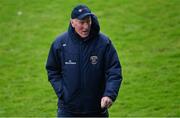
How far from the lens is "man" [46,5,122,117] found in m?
8.06

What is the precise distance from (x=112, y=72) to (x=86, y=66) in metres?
0.34

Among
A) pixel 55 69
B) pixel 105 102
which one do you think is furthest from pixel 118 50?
pixel 105 102

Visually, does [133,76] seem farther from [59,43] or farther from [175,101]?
[59,43]

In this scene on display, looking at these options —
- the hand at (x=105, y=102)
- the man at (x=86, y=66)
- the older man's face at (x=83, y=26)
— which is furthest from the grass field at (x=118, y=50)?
the older man's face at (x=83, y=26)

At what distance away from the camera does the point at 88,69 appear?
8.09 meters

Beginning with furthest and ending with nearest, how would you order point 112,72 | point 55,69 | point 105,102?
point 55,69 < point 112,72 < point 105,102

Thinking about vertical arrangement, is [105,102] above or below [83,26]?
below

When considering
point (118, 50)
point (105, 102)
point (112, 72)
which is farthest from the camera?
point (118, 50)

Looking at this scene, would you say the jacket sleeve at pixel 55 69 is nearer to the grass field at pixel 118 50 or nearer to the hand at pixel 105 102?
the hand at pixel 105 102

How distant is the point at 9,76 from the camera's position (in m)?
14.4

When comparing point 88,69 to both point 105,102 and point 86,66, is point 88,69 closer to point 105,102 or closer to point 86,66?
point 86,66

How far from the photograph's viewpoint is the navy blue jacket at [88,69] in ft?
26.5

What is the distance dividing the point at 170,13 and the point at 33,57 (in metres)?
4.11

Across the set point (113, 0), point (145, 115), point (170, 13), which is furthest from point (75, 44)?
point (113, 0)
